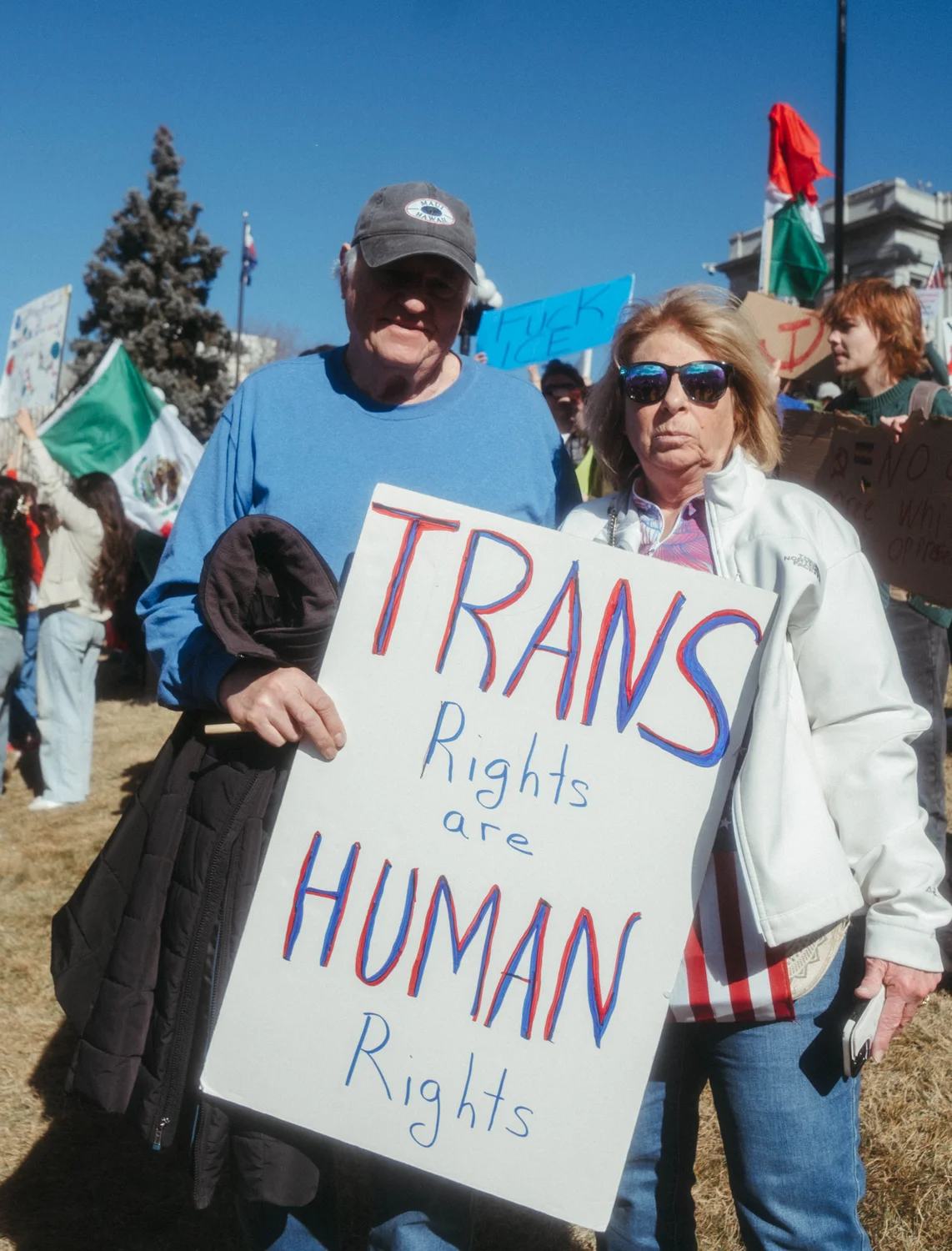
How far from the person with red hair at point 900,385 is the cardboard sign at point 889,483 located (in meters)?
0.30

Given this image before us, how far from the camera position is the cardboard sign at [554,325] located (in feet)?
17.6

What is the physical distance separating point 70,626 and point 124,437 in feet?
6.73

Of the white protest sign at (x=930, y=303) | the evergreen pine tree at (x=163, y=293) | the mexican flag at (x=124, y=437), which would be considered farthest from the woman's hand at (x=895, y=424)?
the evergreen pine tree at (x=163, y=293)

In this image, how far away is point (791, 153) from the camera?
7.24 metres

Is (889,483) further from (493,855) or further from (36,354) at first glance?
(36,354)

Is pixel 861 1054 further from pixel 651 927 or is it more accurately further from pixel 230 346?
pixel 230 346

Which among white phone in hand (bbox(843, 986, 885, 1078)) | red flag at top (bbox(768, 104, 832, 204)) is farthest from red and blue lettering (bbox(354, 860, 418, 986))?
red flag at top (bbox(768, 104, 832, 204))

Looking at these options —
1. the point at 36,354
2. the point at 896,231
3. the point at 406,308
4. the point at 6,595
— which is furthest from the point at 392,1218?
the point at 896,231

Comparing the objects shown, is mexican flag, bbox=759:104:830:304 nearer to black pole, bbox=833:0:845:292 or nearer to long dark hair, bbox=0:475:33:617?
black pole, bbox=833:0:845:292

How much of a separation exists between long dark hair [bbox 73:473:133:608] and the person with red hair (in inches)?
166

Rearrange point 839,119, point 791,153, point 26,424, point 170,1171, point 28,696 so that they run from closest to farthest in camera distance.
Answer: point 170,1171 → point 26,424 → point 28,696 → point 791,153 → point 839,119

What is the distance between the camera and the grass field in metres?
2.24

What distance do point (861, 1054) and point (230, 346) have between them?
94.5 feet

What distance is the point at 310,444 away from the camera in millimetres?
1570
